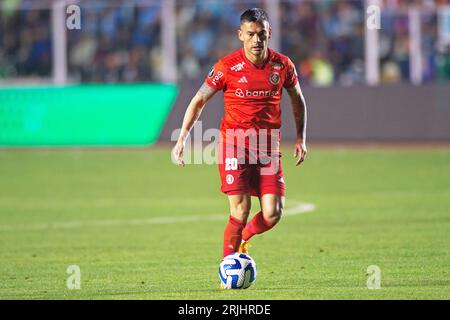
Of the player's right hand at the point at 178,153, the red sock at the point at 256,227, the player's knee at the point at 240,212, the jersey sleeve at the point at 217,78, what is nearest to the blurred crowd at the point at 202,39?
the red sock at the point at 256,227

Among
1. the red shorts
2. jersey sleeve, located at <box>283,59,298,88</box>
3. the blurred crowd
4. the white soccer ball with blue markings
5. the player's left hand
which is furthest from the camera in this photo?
the blurred crowd

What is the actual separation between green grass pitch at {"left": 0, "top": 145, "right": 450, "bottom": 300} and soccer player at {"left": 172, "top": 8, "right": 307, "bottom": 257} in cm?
69

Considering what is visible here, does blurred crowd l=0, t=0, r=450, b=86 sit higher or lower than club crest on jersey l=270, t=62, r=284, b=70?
higher

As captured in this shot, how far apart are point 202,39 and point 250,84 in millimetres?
17673

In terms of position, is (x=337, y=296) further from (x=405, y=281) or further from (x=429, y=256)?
(x=429, y=256)

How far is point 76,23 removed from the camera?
23.8 m

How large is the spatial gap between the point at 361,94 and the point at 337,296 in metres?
17.5

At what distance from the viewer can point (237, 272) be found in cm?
946

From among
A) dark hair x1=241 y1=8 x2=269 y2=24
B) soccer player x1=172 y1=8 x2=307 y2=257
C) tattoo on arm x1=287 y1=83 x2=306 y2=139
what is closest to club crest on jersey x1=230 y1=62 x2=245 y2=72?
soccer player x1=172 y1=8 x2=307 y2=257

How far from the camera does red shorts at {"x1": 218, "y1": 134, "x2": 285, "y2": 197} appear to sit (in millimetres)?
9789

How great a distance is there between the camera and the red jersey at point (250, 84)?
9805mm

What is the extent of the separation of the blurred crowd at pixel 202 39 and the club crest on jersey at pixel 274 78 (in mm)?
16819

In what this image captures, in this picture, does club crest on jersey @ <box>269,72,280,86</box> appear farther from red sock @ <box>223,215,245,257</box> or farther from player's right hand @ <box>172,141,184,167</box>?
red sock @ <box>223,215,245,257</box>

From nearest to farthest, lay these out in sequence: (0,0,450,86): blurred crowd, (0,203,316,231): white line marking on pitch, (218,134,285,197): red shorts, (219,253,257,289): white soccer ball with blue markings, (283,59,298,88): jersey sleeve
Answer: (219,253,257,289): white soccer ball with blue markings → (218,134,285,197): red shorts → (283,59,298,88): jersey sleeve → (0,203,316,231): white line marking on pitch → (0,0,450,86): blurred crowd
